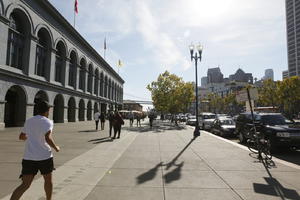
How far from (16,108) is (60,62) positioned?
10.8m

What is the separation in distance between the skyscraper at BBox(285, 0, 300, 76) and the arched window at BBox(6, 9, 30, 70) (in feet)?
509

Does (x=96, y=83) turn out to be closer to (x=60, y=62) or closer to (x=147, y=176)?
(x=60, y=62)

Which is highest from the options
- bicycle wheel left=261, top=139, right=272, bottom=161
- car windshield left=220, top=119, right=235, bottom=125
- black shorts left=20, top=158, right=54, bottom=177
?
car windshield left=220, top=119, right=235, bottom=125

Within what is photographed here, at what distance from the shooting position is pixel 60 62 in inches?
1250

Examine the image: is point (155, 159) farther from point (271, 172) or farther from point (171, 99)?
point (171, 99)

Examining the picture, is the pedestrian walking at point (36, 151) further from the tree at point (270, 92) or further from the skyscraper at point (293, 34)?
the skyscraper at point (293, 34)

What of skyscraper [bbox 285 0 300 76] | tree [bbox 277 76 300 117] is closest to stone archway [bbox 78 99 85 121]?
tree [bbox 277 76 300 117]

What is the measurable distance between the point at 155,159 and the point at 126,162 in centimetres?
120

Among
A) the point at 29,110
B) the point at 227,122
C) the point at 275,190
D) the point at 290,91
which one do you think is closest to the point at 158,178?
the point at 275,190

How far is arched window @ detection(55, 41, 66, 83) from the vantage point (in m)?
31.0

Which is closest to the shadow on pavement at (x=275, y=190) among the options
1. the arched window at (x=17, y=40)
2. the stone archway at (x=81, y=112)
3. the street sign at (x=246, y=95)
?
the street sign at (x=246, y=95)

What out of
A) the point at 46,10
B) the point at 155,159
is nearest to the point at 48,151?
the point at 155,159

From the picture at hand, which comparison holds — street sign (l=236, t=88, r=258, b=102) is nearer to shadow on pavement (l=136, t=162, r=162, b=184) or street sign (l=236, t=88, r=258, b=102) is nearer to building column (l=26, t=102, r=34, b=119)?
shadow on pavement (l=136, t=162, r=162, b=184)

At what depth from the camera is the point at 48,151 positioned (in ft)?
12.4
